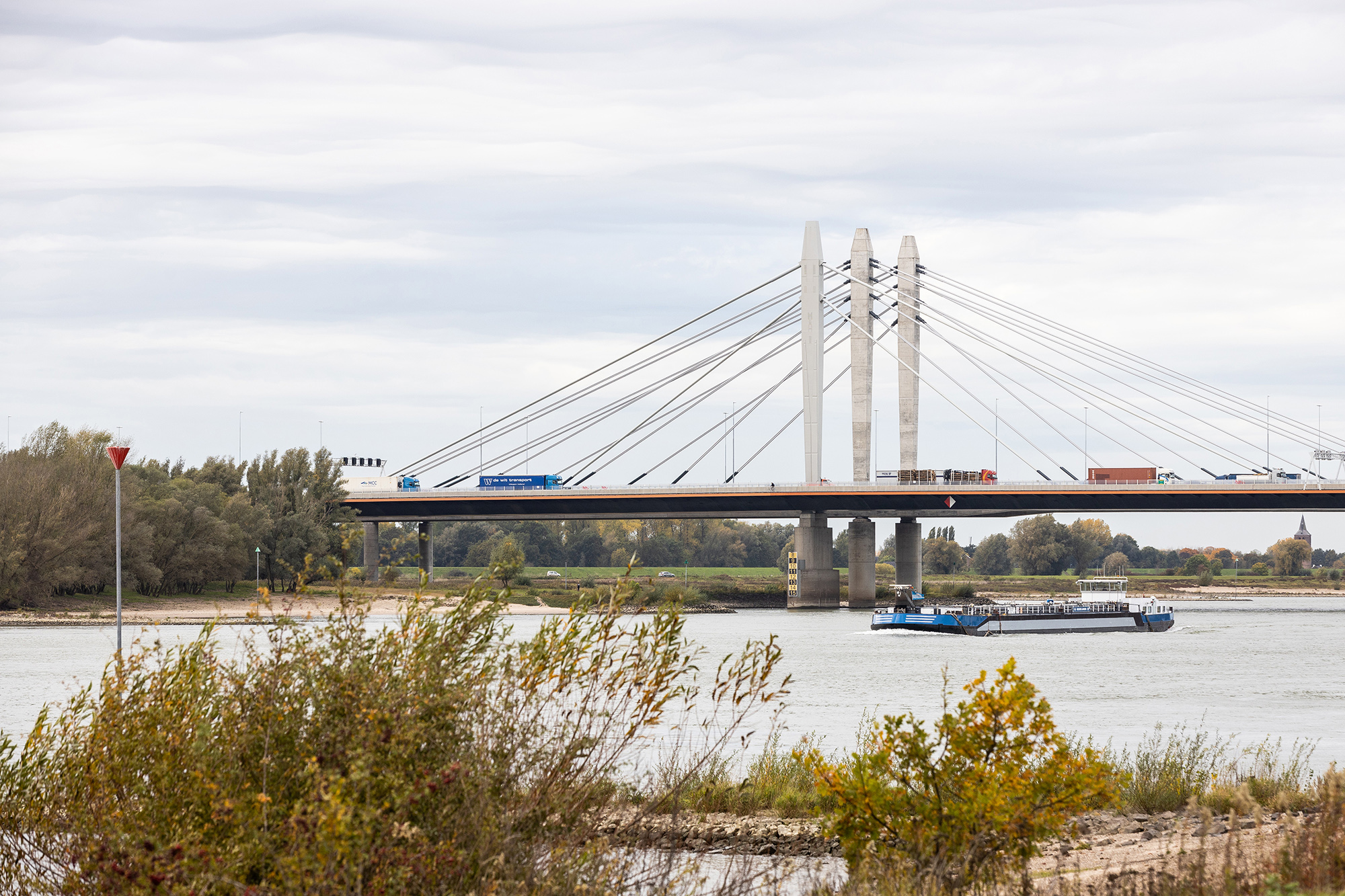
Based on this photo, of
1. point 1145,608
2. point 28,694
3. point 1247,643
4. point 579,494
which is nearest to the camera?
point 28,694

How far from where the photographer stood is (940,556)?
15550 cm

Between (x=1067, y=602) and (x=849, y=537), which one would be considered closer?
(x=1067, y=602)

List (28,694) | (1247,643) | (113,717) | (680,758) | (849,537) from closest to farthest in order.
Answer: (113,717), (680,758), (28,694), (1247,643), (849,537)

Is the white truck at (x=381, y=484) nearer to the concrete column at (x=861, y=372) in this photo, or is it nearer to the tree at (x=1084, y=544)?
the concrete column at (x=861, y=372)

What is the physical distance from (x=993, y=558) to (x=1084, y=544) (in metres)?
24.1

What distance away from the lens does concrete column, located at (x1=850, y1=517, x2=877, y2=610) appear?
85.6 m

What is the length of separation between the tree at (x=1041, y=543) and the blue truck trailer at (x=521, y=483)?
7661cm

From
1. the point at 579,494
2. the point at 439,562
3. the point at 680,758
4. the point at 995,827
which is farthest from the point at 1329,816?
the point at 439,562

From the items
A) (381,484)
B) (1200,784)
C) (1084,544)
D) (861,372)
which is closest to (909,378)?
(861,372)

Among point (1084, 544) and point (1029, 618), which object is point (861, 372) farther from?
point (1084, 544)

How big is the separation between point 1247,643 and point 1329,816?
168 feet

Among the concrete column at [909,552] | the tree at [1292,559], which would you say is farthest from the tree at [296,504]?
the tree at [1292,559]

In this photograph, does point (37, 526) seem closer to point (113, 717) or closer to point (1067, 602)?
point (1067, 602)

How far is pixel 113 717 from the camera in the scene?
8.76 metres
